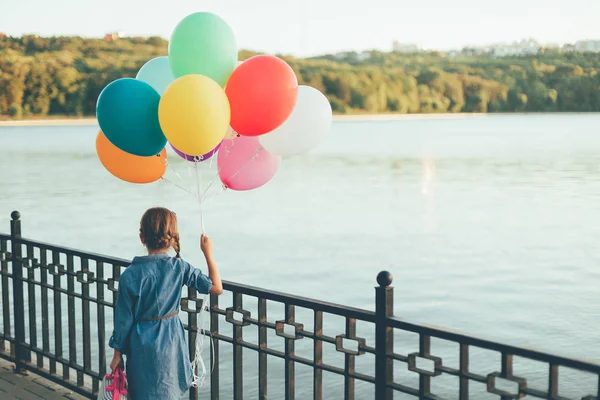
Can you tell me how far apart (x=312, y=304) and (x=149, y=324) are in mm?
747

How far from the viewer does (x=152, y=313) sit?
367cm

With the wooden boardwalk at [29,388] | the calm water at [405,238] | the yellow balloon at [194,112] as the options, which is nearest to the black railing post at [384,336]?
the yellow balloon at [194,112]

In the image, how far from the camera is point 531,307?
1290 cm

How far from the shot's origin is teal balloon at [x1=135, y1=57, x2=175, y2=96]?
16.2 feet

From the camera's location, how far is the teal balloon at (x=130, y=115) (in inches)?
171

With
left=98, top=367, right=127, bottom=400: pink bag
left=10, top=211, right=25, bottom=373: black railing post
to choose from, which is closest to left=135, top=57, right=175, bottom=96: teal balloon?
left=10, top=211, right=25, bottom=373: black railing post

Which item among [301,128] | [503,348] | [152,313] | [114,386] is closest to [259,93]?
[301,128]

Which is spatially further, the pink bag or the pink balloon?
the pink balloon

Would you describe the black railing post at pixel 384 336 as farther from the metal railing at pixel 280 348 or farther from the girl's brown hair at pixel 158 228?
the girl's brown hair at pixel 158 228

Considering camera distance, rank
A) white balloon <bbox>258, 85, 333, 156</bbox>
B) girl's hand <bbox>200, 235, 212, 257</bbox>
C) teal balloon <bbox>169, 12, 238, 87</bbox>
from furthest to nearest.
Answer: white balloon <bbox>258, 85, 333, 156</bbox>, teal balloon <bbox>169, 12, 238, 87</bbox>, girl's hand <bbox>200, 235, 212, 257</bbox>

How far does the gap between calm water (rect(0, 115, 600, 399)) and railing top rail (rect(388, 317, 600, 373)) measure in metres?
4.97

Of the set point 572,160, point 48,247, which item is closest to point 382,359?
point 48,247

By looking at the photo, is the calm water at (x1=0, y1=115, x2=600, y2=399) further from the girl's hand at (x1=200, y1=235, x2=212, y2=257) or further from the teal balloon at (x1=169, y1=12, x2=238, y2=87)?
the girl's hand at (x1=200, y1=235, x2=212, y2=257)

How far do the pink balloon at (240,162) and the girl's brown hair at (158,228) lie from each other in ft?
4.22
